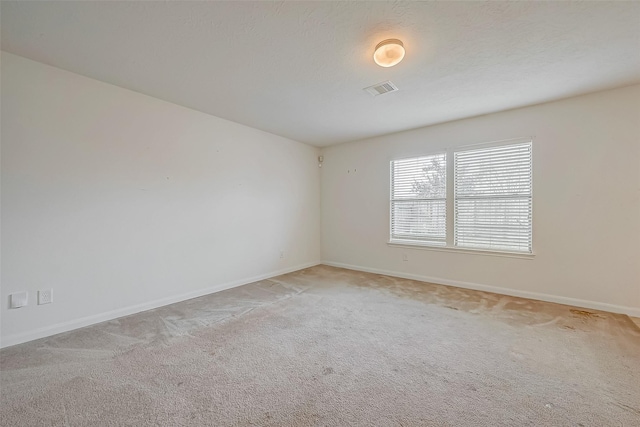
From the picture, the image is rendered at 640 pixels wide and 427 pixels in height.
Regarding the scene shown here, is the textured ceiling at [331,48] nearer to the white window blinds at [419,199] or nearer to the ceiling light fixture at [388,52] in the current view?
the ceiling light fixture at [388,52]

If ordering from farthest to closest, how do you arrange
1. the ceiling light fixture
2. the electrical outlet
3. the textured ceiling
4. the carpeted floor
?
1. the electrical outlet
2. the ceiling light fixture
3. the textured ceiling
4. the carpeted floor

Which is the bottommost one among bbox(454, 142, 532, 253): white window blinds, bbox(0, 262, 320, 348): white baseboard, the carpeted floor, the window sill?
the carpeted floor

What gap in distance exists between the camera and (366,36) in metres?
1.97

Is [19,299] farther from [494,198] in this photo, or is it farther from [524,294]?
[524,294]

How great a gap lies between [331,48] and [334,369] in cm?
252

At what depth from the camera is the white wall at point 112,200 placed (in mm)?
2252

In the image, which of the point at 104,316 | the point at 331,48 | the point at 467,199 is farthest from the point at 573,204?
the point at 104,316

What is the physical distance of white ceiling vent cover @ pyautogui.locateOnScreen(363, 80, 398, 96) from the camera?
270 cm

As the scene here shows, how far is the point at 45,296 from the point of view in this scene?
92.4 inches

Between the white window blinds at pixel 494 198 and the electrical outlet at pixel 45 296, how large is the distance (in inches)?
190

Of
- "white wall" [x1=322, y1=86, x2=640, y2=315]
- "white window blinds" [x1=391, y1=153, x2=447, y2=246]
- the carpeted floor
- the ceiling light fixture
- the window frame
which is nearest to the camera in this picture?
the carpeted floor

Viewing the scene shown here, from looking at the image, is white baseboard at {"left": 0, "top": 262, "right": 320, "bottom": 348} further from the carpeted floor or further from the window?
the window

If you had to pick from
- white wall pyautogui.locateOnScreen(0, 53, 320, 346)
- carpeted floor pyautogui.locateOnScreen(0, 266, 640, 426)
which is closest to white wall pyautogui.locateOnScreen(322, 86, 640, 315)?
carpeted floor pyautogui.locateOnScreen(0, 266, 640, 426)

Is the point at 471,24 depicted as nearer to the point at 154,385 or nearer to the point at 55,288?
the point at 154,385
